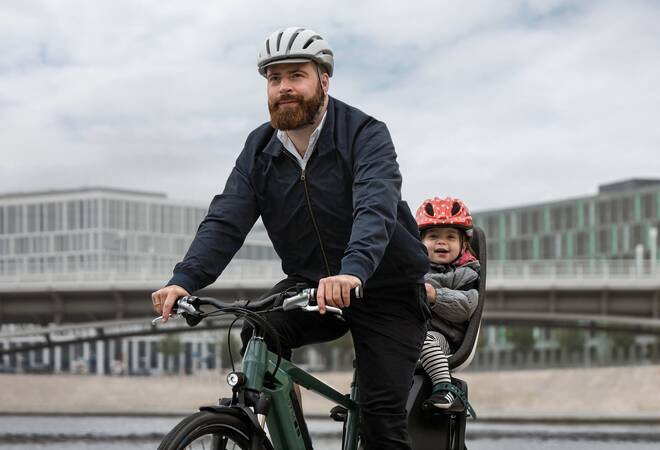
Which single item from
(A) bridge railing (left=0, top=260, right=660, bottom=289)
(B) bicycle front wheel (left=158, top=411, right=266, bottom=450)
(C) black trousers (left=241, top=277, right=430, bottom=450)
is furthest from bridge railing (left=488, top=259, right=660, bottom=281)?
(B) bicycle front wheel (left=158, top=411, right=266, bottom=450)

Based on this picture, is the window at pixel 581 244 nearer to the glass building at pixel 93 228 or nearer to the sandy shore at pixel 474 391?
the sandy shore at pixel 474 391

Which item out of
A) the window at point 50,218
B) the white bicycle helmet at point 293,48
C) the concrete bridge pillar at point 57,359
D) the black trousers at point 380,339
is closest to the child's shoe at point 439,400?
the black trousers at point 380,339

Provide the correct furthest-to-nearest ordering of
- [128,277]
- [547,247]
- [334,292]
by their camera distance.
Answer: [547,247] → [128,277] → [334,292]

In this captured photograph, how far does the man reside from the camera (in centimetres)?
448

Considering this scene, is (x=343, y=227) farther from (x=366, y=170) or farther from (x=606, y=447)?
(x=606, y=447)

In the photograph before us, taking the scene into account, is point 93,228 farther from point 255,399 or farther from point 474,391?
point 255,399

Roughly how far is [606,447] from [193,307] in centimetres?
1158

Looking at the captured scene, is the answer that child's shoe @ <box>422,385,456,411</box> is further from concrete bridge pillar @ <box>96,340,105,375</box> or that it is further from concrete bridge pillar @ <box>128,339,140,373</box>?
concrete bridge pillar @ <box>96,340,105,375</box>

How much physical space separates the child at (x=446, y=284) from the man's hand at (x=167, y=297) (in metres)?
1.35

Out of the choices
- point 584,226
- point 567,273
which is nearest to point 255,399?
point 567,273

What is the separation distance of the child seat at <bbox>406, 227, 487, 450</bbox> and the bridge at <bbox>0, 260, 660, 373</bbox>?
36.4 m

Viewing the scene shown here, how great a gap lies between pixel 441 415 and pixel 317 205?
1.43 meters

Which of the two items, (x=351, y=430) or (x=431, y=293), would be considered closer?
(x=351, y=430)

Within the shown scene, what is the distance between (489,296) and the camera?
46938mm
